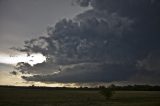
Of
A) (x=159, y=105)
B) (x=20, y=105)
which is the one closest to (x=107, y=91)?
(x=159, y=105)

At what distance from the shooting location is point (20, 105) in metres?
64.9

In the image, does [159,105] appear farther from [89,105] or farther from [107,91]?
[107,91]

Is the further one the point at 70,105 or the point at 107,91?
the point at 107,91

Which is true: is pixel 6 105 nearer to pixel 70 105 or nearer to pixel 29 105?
pixel 29 105

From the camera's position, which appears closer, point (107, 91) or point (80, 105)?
point (80, 105)

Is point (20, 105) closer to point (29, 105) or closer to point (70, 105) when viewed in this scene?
point (29, 105)

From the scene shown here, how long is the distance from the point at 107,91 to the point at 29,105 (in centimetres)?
4090

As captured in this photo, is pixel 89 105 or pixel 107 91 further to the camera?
pixel 107 91

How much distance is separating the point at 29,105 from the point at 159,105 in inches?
1106

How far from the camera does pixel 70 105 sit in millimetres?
64875

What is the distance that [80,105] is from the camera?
64.9 meters

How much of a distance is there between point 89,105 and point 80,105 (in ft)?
6.33

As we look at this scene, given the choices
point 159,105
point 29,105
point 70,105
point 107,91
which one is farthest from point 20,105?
point 107,91

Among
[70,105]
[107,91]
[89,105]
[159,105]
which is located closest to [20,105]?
[70,105]
